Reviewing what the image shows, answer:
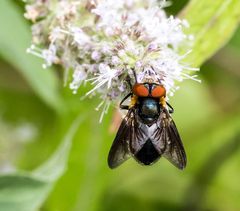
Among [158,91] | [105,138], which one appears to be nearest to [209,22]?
[158,91]

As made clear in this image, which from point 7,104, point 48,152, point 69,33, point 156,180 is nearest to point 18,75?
point 7,104

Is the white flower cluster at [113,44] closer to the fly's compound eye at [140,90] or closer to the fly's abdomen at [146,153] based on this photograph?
the fly's compound eye at [140,90]

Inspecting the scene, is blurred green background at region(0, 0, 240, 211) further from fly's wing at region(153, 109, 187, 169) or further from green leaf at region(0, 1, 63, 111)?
fly's wing at region(153, 109, 187, 169)

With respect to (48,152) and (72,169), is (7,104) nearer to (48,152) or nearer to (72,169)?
(48,152)

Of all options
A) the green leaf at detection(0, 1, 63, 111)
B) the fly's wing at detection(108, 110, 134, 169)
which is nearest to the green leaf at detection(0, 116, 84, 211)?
the fly's wing at detection(108, 110, 134, 169)

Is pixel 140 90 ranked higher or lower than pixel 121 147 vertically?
higher

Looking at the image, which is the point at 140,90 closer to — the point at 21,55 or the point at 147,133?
the point at 147,133
